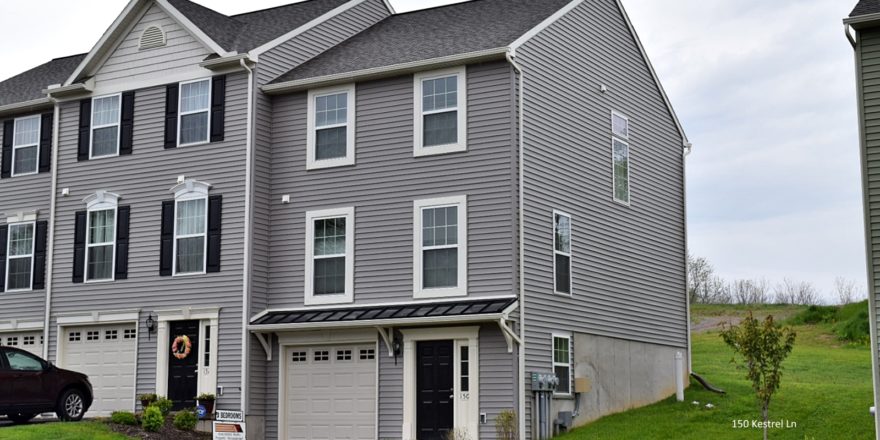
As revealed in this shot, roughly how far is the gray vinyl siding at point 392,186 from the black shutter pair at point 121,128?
410 cm

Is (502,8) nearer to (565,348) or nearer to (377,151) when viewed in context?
(377,151)

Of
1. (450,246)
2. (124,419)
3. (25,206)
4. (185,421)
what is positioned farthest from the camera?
(25,206)

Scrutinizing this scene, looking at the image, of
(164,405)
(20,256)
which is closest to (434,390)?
(164,405)

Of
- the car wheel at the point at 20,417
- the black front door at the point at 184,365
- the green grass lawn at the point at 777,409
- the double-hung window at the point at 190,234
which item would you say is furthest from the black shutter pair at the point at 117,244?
the green grass lawn at the point at 777,409

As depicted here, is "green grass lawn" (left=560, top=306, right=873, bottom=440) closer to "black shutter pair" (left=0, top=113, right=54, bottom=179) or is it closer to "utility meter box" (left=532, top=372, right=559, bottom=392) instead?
"utility meter box" (left=532, top=372, right=559, bottom=392)

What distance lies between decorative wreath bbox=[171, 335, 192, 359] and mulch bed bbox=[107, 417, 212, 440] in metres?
1.80

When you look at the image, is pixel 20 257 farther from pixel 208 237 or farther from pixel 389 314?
pixel 389 314

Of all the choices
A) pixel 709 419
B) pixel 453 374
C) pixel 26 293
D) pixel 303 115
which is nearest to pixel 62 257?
pixel 26 293

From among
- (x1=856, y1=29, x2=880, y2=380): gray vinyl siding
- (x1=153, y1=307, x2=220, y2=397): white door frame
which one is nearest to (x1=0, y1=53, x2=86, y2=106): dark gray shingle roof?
(x1=153, y1=307, x2=220, y2=397): white door frame

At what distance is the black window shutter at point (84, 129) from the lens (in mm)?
28578

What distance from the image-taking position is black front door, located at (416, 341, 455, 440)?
2309 cm

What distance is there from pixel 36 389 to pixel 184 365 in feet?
11.8

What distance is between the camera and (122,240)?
90.4 ft

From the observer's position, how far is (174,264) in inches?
1046
